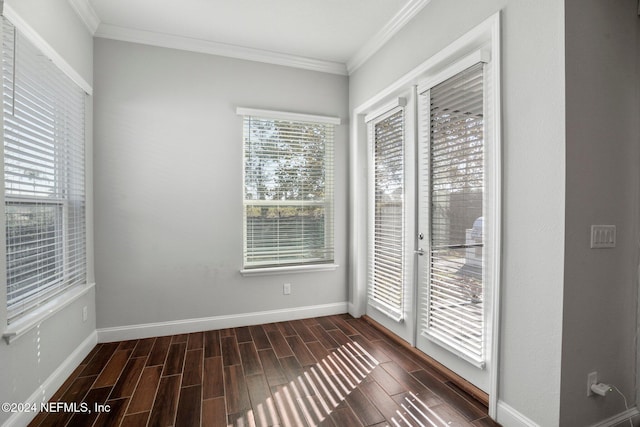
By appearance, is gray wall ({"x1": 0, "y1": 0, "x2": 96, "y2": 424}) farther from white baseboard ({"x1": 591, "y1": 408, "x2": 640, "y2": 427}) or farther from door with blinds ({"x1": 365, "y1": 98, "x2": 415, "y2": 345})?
white baseboard ({"x1": 591, "y1": 408, "x2": 640, "y2": 427})

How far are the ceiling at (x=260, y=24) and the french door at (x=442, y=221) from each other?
738mm

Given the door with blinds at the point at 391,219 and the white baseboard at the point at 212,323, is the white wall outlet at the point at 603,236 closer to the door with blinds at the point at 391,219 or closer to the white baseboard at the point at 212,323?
the door with blinds at the point at 391,219

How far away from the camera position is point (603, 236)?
1.61 meters

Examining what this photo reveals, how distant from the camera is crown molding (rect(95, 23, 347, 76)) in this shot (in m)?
2.88

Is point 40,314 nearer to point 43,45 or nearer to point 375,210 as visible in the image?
point 43,45

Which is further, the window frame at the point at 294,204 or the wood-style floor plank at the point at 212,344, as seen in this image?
the window frame at the point at 294,204

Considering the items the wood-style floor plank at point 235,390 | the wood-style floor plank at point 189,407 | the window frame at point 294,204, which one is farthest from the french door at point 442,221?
the wood-style floor plank at point 189,407

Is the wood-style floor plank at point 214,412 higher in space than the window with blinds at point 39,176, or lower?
lower

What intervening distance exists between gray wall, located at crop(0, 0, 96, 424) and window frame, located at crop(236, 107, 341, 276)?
1.30 metres

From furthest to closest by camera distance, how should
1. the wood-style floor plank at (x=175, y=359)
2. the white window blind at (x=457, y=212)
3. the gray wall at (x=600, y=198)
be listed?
the wood-style floor plank at (x=175, y=359) < the white window blind at (x=457, y=212) < the gray wall at (x=600, y=198)

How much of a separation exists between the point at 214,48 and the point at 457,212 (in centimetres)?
271

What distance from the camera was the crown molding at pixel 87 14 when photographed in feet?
8.04

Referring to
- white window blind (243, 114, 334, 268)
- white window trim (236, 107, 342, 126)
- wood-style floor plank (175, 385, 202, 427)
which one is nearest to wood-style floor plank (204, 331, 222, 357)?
wood-style floor plank (175, 385, 202, 427)

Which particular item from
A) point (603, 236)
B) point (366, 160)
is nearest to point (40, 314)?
point (366, 160)
